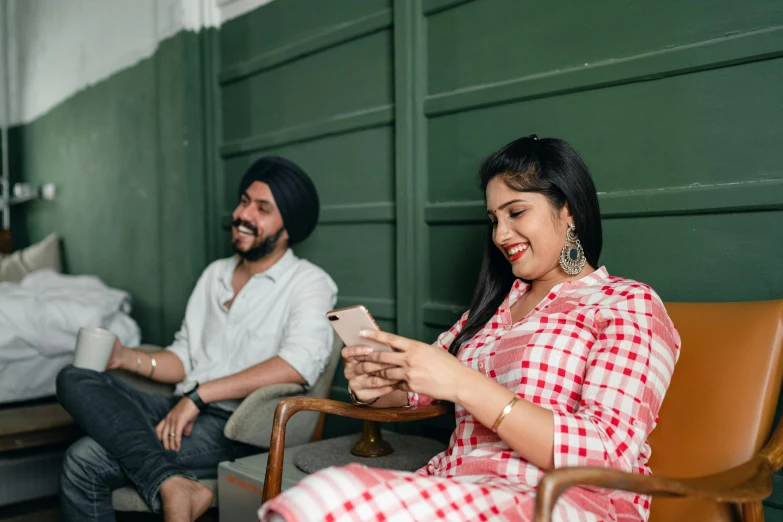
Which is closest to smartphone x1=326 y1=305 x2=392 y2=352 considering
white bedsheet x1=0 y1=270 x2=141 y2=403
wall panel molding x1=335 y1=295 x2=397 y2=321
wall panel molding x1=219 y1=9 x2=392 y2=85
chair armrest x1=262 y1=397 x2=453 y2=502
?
chair armrest x1=262 y1=397 x2=453 y2=502

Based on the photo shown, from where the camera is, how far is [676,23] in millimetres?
1648

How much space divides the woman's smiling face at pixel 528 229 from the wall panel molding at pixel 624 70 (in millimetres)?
466

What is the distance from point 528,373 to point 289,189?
1343 mm

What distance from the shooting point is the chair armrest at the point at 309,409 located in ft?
4.90

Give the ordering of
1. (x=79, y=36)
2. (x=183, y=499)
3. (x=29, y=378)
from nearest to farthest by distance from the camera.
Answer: (x=183, y=499) → (x=29, y=378) → (x=79, y=36)

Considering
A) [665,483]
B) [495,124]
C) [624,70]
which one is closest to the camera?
[665,483]

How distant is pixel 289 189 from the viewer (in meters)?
2.44

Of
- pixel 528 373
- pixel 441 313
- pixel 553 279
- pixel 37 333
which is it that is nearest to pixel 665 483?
pixel 528 373

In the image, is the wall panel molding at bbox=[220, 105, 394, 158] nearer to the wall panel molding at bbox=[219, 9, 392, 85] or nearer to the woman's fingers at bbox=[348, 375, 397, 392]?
the wall panel molding at bbox=[219, 9, 392, 85]

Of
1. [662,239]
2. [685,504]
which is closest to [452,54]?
[662,239]

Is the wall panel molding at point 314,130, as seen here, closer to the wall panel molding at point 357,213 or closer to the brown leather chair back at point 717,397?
the wall panel molding at point 357,213

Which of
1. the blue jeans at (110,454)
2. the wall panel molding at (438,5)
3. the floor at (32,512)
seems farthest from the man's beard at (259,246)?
the floor at (32,512)

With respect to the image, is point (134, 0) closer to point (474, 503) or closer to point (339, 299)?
point (339, 299)

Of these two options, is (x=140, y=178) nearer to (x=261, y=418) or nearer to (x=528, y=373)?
(x=261, y=418)
